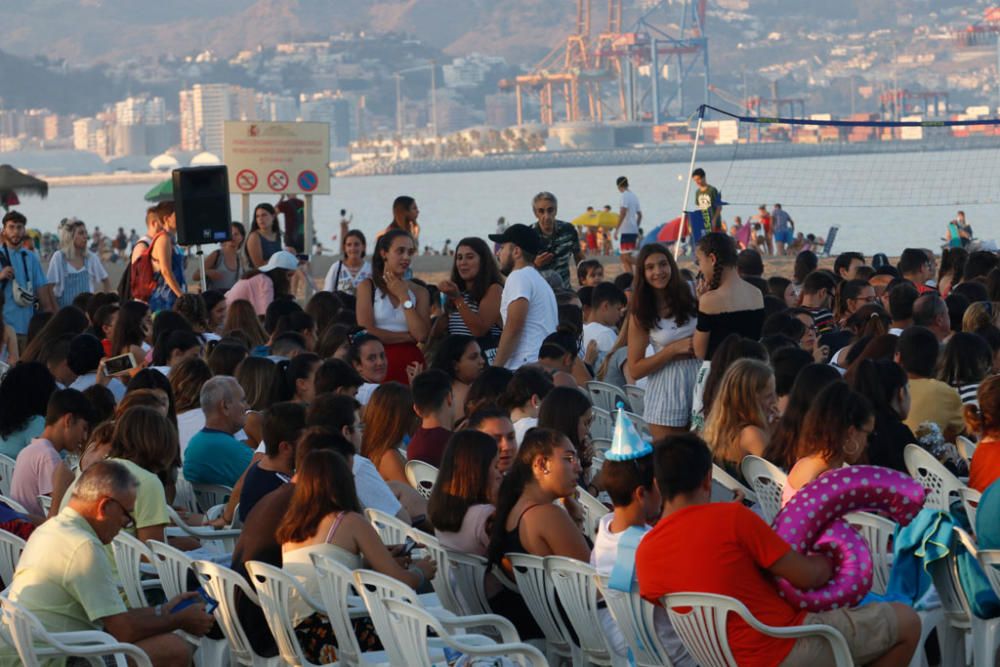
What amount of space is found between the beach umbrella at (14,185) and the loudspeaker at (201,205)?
981cm

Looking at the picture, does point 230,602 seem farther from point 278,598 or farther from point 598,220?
point 598,220

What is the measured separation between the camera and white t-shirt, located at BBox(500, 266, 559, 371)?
25.6 ft

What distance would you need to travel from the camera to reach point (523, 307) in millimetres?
7758

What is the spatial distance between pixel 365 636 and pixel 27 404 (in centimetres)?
253

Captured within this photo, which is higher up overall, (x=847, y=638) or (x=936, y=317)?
(x=936, y=317)

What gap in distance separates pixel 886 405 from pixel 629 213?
1620 cm

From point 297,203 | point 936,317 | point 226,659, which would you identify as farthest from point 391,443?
point 297,203

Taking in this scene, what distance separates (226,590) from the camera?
4.58 metres

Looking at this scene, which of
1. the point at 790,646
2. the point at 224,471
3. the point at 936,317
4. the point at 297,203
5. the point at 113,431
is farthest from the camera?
the point at 297,203

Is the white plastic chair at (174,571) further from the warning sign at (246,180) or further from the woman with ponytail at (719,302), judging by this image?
the warning sign at (246,180)

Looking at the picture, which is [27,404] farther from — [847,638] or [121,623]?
[847,638]

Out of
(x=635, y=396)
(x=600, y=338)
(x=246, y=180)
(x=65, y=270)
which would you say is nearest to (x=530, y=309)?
(x=635, y=396)

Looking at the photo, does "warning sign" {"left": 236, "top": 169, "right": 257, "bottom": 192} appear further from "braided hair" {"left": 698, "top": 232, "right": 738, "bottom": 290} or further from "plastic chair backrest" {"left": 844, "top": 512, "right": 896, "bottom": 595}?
"plastic chair backrest" {"left": 844, "top": 512, "right": 896, "bottom": 595}

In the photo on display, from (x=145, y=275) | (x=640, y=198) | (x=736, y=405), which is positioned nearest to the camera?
(x=736, y=405)
